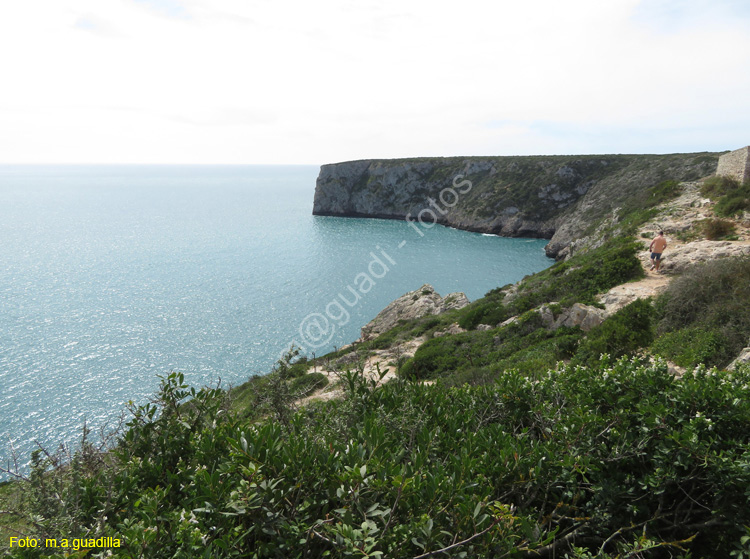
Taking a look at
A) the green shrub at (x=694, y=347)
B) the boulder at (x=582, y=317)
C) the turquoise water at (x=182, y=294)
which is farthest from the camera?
the turquoise water at (x=182, y=294)

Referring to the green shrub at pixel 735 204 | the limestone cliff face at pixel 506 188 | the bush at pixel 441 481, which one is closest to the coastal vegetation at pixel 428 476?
the bush at pixel 441 481

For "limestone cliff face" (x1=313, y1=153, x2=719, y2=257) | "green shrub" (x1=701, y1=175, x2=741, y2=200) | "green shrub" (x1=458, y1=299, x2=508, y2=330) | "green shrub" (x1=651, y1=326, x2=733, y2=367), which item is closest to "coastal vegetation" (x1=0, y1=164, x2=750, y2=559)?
"green shrub" (x1=651, y1=326, x2=733, y2=367)

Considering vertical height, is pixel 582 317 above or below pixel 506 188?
below

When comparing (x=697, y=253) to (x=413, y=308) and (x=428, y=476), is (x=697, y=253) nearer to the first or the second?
(x=413, y=308)

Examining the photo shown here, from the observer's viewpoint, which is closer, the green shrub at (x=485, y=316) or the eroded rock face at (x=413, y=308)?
the green shrub at (x=485, y=316)

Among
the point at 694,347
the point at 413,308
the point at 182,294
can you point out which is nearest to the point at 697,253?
the point at 694,347

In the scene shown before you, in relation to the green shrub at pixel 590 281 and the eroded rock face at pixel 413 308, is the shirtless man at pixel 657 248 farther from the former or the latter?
the eroded rock face at pixel 413 308

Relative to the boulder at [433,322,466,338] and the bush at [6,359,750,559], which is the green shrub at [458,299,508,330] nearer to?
the boulder at [433,322,466,338]
